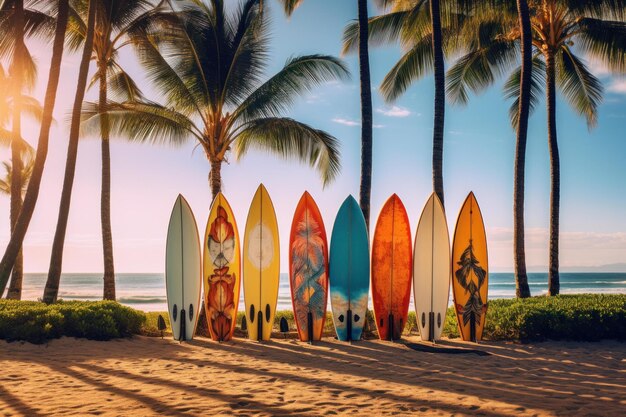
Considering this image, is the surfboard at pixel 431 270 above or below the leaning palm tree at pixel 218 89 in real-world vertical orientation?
below

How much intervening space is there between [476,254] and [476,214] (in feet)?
1.92

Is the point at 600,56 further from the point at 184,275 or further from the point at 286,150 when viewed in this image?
the point at 184,275

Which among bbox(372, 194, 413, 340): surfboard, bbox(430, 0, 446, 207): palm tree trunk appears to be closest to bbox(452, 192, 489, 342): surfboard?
bbox(372, 194, 413, 340): surfboard

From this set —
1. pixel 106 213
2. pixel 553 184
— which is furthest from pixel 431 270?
pixel 106 213

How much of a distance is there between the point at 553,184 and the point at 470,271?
388 cm

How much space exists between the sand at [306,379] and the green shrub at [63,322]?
17cm

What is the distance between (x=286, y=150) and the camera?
10906mm

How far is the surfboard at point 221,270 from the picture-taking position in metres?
7.76

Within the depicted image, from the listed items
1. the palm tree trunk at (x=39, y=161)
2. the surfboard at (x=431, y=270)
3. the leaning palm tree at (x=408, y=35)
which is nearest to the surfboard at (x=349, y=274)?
the surfboard at (x=431, y=270)

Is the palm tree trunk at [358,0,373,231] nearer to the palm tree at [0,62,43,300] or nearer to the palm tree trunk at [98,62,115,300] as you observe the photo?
the palm tree trunk at [98,62,115,300]

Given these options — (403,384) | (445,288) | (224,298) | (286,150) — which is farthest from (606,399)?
(286,150)

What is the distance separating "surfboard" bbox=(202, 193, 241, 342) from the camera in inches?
305

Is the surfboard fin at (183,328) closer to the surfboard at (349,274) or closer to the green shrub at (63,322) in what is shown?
the green shrub at (63,322)

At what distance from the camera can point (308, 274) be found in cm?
776
